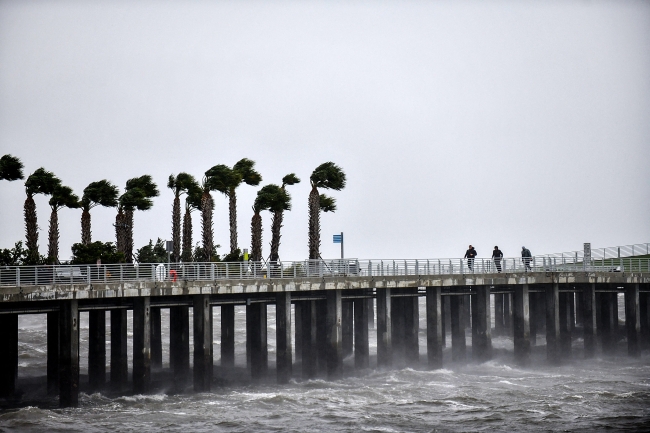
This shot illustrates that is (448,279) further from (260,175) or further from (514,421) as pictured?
(260,175)

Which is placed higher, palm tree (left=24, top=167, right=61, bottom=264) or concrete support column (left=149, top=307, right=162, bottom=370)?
palm tree (left=24, top=167, right=61, bottom=264)

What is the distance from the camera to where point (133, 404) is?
4016 centimetres

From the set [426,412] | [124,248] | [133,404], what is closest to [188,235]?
[124,248]

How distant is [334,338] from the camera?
48.2m

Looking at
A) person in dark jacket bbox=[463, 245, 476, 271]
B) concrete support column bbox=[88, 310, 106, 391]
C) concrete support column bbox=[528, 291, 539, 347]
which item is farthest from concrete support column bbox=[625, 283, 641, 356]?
concrete support column bbox=[88, 310, 106, 391]

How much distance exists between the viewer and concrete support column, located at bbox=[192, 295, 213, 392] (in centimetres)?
4303

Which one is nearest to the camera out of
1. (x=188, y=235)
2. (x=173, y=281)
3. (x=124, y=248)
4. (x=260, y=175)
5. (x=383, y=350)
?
(x=173, y=281)

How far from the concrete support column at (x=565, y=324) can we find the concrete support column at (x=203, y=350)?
25910 mm

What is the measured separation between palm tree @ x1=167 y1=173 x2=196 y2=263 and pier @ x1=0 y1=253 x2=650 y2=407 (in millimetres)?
18342

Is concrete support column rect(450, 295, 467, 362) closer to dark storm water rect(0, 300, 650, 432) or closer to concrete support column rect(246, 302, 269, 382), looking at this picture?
dark storm water rect(0, 300, 650, 432)

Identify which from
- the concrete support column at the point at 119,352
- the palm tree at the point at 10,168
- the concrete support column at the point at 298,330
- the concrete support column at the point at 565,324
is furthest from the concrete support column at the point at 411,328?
the palm tree at the point at 10,168

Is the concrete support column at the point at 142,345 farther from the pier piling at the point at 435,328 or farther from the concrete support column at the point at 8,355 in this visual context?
the pier piling at the point at 435,328

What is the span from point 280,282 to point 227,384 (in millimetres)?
6565

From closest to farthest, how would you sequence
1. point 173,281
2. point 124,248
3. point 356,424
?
1. point 356,424
2. point 173,281
3. point 124,248
